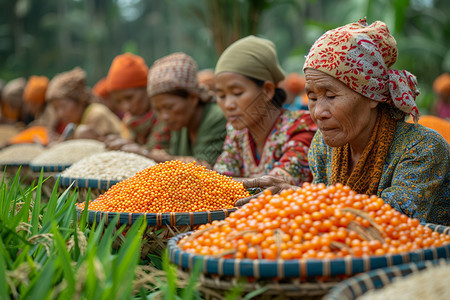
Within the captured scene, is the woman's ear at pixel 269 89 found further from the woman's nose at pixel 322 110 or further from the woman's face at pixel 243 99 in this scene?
the woman's nose at pixel 322 110

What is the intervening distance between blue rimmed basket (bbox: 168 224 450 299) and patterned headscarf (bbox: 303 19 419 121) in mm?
822

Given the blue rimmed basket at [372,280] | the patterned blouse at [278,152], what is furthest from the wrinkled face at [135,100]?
the blue rimmed basket at [372,280]

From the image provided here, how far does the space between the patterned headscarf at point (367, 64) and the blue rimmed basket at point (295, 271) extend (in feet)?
2.70

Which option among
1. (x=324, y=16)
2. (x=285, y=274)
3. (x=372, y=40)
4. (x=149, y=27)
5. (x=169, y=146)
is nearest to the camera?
(x=285, y=274)

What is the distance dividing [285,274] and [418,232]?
44 centimetres

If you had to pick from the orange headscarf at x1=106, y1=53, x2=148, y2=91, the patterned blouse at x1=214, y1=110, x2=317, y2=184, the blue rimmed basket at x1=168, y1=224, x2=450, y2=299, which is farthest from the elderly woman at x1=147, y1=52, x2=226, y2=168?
the blue rimmed basket at x1=168, y1=224, x2=450, y2=299

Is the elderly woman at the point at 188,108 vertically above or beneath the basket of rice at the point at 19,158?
above

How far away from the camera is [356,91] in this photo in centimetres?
188

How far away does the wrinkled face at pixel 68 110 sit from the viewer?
18.1ft

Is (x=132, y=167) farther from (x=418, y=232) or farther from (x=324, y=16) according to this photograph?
(x=324, y=16)

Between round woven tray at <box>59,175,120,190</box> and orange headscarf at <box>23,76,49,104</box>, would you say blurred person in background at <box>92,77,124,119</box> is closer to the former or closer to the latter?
orange headscarf at <box>23,76,49,104</box>

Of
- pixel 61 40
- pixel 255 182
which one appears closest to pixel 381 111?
pixel 255 182

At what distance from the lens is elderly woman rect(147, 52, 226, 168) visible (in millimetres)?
3598

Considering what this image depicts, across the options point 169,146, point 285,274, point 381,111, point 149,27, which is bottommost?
point 169,146
